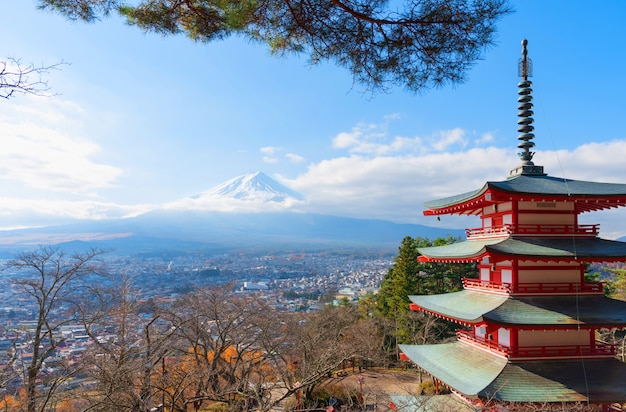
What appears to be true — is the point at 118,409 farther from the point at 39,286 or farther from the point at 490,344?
the point at 490,344

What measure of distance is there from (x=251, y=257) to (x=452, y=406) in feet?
337

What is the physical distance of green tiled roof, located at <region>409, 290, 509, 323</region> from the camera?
7566 millimetres

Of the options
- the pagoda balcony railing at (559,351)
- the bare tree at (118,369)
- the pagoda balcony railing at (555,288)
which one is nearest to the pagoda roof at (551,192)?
the pagoda balcony railing at (555,288)

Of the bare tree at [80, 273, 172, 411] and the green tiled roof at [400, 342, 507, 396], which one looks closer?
the green tiled roof at [400, 342, 507, 396]

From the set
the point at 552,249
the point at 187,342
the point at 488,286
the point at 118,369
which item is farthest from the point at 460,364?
the point at 187,342

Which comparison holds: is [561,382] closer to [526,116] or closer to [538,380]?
[538,380]

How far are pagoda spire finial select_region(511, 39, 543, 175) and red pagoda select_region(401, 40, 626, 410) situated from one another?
0.05 m

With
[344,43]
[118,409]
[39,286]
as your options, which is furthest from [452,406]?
[39,286]

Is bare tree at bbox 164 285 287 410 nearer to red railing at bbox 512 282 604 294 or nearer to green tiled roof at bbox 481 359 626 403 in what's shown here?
green tiled roof at bbox 481 359 626 403

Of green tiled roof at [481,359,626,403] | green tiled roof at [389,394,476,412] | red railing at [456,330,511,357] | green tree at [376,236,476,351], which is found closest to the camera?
green tiled roof at [481,359,626,403]

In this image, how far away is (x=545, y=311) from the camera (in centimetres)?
721

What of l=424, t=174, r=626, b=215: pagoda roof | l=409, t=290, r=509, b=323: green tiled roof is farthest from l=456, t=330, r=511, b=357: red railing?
l=424, t=174, r=626, b=215: pagoda roof

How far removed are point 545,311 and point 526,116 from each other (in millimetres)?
4180

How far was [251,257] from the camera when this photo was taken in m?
108
